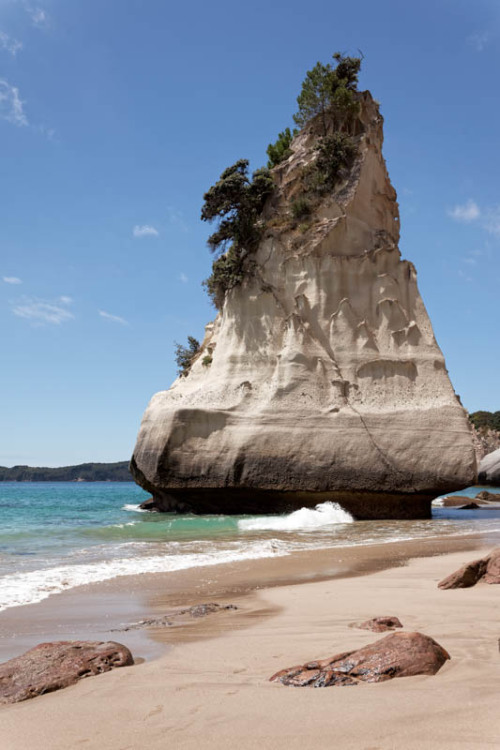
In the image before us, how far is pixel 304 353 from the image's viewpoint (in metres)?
20.1

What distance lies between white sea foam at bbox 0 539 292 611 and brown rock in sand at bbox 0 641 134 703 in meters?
2.64

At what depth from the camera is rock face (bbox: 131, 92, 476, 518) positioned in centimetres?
1828

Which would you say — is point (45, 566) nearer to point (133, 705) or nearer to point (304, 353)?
point (133, 705)

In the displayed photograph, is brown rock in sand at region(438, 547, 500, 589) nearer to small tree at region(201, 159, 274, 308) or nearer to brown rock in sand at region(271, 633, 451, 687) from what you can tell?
brown rock in sand at region(271, 633, 451, 687)

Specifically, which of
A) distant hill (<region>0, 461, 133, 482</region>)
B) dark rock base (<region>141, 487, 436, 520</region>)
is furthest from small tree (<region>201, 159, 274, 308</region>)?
distant hill (<region>0, 461, 133, 482</region>)

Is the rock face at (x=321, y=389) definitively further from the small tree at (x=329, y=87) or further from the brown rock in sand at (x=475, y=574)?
the brown rock in sand at (x=475, y=574)

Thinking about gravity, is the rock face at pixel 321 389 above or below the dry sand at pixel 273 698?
above

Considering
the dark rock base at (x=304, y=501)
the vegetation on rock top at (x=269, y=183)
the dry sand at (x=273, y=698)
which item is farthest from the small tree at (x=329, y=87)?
the dry sand at (x=273, y=698)

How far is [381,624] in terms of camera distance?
4.38 metres

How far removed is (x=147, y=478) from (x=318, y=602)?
14879mm

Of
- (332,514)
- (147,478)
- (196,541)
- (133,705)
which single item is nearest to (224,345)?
(147,478)

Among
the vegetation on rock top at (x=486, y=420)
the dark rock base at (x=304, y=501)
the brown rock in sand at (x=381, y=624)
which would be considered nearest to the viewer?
the brown rock in sand at (x=381, y=624)

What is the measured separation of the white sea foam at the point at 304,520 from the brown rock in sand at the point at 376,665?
38.9 ft

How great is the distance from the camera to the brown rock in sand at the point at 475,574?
611cm
